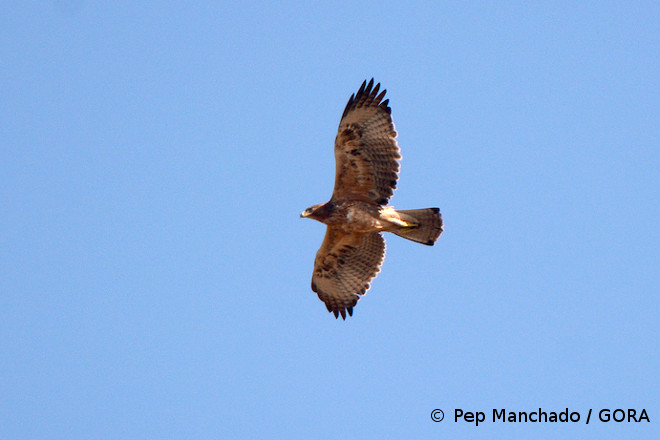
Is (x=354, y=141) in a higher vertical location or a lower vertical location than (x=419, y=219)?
higher

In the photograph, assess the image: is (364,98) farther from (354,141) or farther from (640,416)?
(640,416)

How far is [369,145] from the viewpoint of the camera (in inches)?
366

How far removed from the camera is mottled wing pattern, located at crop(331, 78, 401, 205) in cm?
928

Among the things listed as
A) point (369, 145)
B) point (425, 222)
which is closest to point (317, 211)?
point (369, 145)

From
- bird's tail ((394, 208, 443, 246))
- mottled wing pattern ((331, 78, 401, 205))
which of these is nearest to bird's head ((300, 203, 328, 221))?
mottled wing pattern ((331, 78, 401, 205))

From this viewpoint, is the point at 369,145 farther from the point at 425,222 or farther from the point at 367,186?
the point at 425,222

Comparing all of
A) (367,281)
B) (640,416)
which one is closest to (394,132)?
(367,281)

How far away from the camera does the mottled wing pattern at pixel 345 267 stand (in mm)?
10062

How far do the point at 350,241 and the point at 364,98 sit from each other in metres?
1.86

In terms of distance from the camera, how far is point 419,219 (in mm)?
9531

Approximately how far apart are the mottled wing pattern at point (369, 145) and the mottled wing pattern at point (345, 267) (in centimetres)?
84

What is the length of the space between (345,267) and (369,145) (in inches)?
70.7

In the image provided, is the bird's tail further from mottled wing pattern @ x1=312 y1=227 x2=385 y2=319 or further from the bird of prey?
mottled wing pattern @ x1=312 y1=227 x2=385 y2=319

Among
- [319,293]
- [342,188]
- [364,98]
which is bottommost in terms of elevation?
[319,293]
